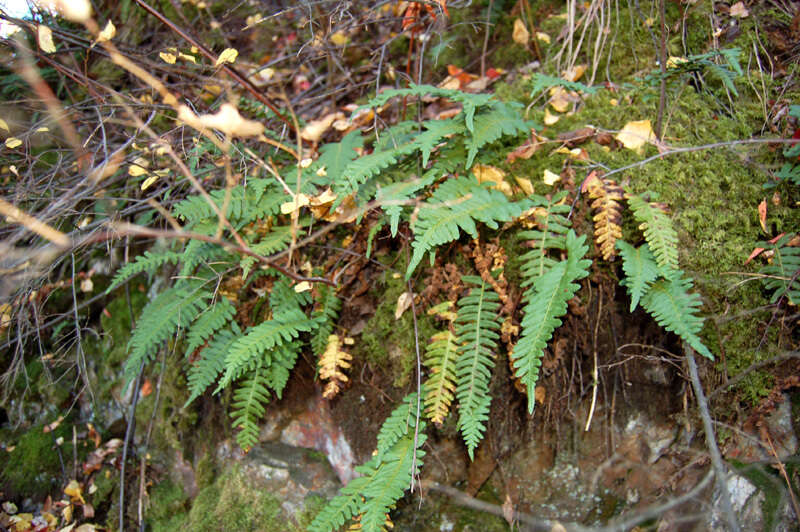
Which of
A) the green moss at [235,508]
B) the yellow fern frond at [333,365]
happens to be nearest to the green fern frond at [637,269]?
the yellow fern frond at [333,365]

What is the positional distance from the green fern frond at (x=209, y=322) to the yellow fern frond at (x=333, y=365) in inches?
23.1

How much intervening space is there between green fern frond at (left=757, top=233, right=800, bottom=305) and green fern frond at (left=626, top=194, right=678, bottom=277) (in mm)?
461

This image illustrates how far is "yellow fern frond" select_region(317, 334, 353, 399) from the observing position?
2.76m

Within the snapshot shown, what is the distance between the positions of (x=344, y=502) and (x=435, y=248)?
1.38 m

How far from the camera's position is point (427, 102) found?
363 cm

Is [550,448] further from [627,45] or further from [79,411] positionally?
[79,411]

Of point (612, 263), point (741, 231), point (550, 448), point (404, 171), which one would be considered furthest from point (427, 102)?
point (550, 448)

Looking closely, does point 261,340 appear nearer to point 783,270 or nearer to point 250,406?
point 250,406

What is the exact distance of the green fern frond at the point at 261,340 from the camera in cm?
251

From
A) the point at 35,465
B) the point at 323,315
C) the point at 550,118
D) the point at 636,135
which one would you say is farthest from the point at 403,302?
the point at 35,465

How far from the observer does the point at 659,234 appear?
2.44 m

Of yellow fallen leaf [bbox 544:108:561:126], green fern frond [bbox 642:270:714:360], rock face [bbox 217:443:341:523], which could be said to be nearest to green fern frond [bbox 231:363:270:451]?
rock face [bbox 217:443:341:523]

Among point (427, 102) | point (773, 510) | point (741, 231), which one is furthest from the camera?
point (427, 102)

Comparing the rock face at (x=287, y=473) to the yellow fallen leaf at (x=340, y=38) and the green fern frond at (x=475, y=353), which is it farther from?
the yellow fallen leaf at (x=340, y=38)
